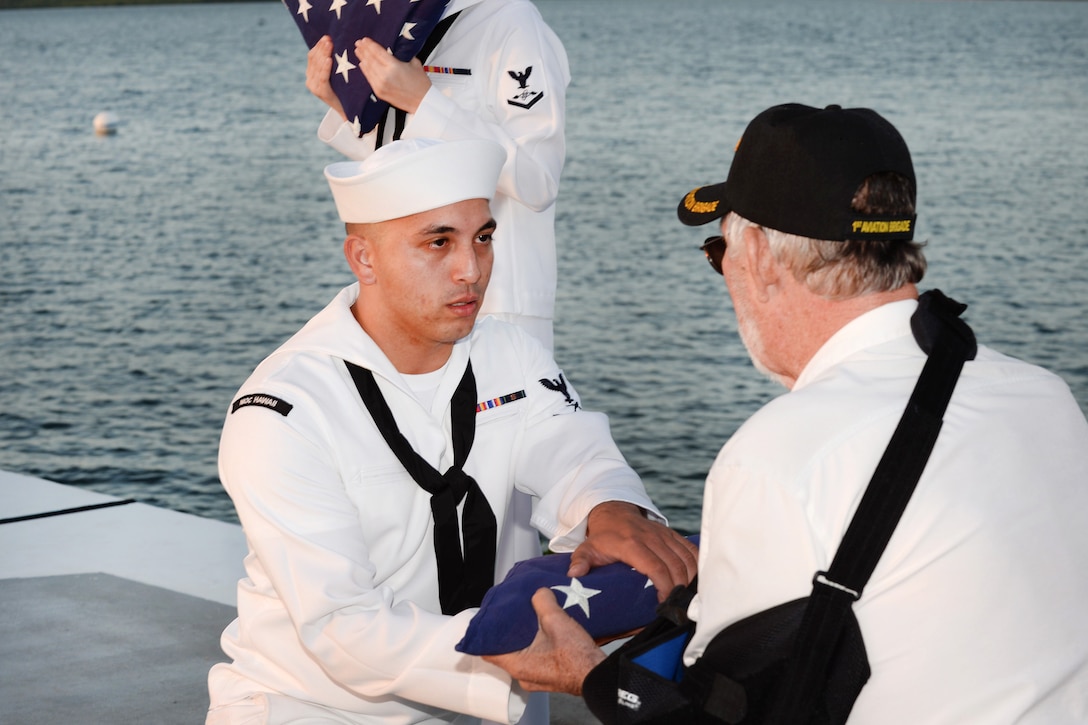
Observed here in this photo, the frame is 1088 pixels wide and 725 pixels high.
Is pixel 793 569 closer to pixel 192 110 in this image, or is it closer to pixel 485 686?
pixel 485 686

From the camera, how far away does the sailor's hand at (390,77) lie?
290 centimetres

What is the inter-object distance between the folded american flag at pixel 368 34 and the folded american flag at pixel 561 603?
135 centimetres

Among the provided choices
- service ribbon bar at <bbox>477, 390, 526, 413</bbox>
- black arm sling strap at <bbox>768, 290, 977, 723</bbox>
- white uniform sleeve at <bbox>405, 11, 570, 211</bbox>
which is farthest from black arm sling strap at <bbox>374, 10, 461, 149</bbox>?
black arm sling strap at <bbox>768, 290, 977, 723</bbox>

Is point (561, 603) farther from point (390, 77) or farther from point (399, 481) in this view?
point (390, 77)

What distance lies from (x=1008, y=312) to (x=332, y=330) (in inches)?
520

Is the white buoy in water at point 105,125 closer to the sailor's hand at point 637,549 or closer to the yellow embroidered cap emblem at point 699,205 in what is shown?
the sailor's hand at point 637,549

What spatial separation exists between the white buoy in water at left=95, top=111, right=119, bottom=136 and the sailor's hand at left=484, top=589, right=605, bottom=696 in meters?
32.3

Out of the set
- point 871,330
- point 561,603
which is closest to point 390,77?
point 561,603

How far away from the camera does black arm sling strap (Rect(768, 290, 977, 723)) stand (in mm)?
1465

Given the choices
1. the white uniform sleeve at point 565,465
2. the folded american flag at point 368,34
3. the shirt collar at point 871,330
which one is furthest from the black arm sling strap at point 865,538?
the folded american flag at point 368,34

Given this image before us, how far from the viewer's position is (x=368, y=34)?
9.74 feet

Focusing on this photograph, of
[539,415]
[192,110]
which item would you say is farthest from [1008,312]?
[192,110]

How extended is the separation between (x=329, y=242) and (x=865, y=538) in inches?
690

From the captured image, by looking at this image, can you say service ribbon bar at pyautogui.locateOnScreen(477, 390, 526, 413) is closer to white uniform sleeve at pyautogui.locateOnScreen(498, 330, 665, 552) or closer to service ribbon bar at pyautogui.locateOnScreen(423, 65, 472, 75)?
white uniform sleeve at pyautogui.locateOnScreen(498, 330, 665, 552)
